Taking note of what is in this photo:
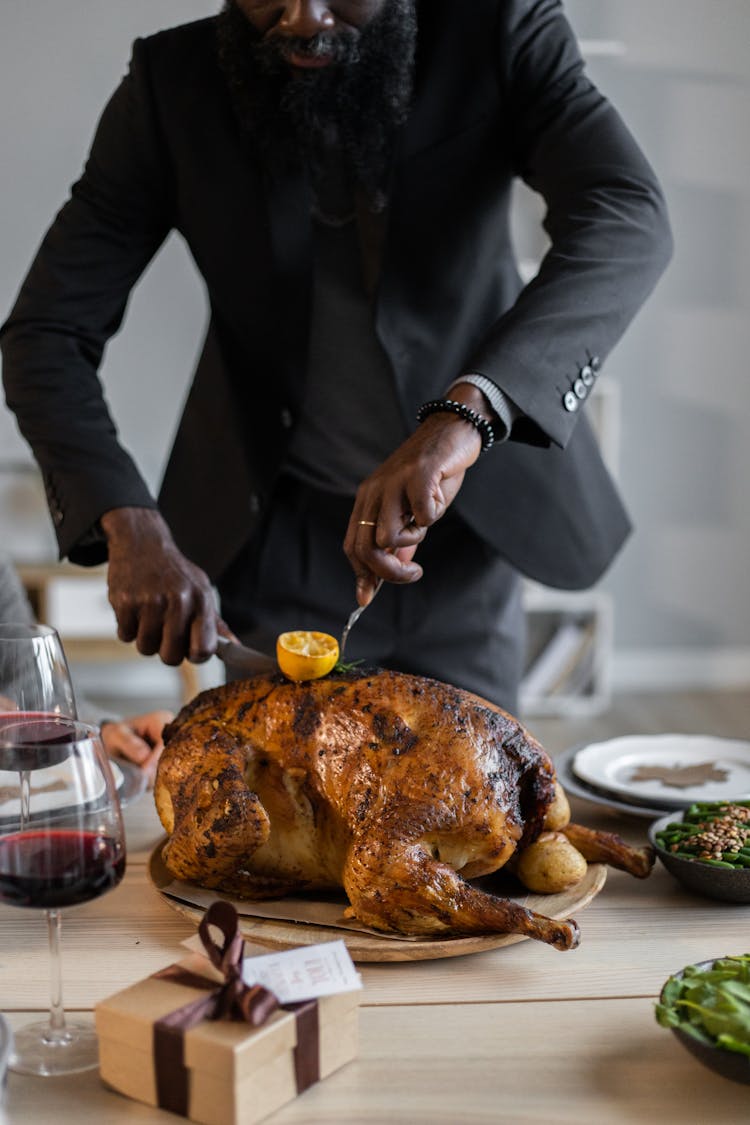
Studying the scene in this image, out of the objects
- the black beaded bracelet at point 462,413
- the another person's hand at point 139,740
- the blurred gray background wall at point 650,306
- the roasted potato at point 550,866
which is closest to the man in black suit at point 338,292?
the black beaded bracelet at point 462,413

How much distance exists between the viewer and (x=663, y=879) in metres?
1.18

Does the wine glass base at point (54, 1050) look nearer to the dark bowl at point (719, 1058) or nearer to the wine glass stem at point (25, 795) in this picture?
the wine glass stem at point (25, 795)

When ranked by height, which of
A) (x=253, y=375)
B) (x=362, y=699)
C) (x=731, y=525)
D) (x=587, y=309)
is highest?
(x=587, y=309)

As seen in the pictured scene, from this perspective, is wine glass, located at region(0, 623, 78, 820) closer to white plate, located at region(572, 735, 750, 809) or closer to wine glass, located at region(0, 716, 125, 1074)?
wine glass, located at region(0, 716, 125, 1074)

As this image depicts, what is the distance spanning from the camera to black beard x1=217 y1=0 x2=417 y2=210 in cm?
154

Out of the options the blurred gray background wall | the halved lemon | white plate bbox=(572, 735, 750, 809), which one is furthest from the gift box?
the blurred gray background wall

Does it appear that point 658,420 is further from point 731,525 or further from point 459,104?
point 459,104

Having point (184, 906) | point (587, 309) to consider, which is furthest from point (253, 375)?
point (184, 906)

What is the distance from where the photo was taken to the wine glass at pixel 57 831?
2.56 ft

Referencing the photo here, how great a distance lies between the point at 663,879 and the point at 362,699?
0.35m

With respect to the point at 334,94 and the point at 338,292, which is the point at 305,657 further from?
the point at 334,94

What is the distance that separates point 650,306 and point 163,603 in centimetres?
347

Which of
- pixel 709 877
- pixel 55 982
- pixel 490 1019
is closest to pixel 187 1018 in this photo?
pixel 55 982

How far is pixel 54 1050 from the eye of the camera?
85 cm
